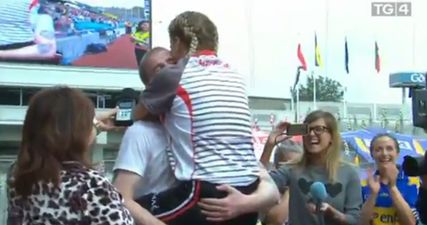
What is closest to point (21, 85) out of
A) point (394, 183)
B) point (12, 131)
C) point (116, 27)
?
point (12, 131)

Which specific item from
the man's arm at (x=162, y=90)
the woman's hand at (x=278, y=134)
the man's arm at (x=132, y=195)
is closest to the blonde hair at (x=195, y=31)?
the man's arm at (x=162, y=90)

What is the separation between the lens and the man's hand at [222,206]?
3.09 metres

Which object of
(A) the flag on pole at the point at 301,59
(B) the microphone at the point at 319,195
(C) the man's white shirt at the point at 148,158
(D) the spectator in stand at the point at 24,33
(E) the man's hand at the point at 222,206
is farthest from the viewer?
(A) the flag on pole at the point at 301,59

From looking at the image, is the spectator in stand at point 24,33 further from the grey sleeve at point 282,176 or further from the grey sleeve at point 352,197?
the grey sleeve at point 352,197

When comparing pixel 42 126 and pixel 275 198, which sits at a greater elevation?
pixel 42 126

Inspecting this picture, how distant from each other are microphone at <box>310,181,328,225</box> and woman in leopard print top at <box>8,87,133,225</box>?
163 cm

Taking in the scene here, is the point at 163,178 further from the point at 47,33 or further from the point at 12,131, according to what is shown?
the point at 12,131

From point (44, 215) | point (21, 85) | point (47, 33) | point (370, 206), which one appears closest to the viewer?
point (44, 215)

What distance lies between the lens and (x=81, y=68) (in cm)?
4069

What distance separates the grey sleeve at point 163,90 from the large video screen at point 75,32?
34.2 metres

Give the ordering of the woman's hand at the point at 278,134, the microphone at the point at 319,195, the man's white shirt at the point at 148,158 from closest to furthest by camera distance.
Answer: the man's white shirt at the point at 148,158 → the woman's hand at the point at 278,134 → the microphone at the point at 319,195

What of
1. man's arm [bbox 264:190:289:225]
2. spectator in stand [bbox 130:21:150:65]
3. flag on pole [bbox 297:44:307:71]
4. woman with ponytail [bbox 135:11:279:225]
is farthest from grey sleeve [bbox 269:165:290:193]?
flag on pole [bbox 297:44:307:71]

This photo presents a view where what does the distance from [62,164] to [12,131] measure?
39106 millimetres

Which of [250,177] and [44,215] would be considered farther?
[250,177]
